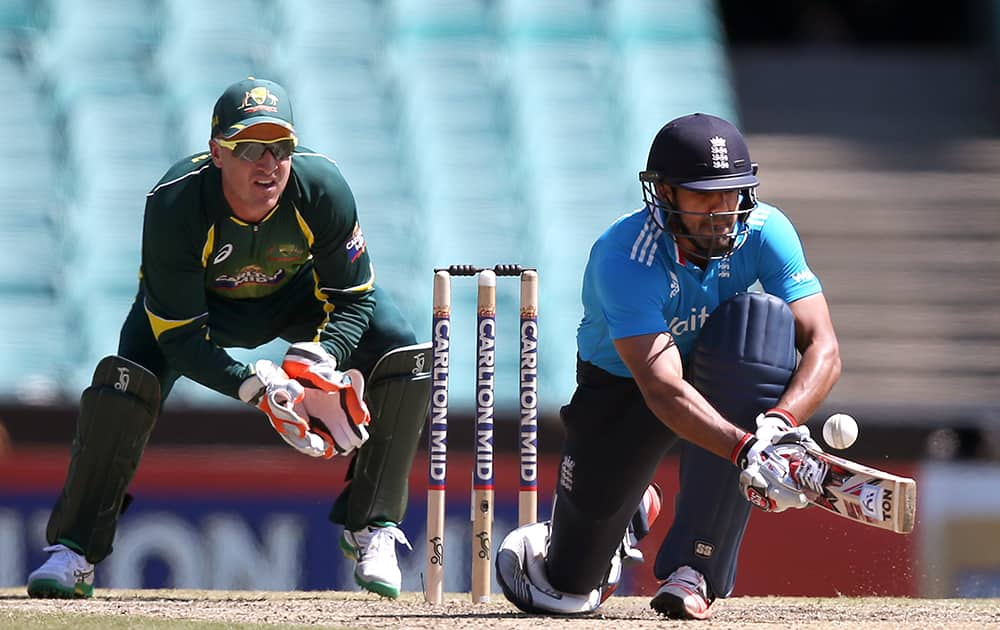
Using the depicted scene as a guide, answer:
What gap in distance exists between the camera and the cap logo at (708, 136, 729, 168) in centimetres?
362

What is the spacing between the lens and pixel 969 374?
8.54 m

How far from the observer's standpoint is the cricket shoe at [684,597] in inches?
145

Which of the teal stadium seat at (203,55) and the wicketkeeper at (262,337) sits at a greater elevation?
the teal stadium seat at (203,55)

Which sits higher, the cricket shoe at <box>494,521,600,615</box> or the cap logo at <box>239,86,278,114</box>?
the cap logo at <box>239,86,278,114</box>

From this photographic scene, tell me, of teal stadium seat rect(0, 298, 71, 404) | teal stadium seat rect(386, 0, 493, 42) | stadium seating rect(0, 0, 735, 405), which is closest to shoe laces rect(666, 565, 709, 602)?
stadium seating rect(0, 0, 735, 405)

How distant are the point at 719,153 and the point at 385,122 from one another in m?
5.71

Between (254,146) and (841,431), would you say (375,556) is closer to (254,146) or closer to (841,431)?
(254,146)

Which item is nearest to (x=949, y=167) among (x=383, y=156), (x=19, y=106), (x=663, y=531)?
(x=383, y=156)

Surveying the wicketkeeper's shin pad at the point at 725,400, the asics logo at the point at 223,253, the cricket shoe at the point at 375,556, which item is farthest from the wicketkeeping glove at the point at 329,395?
the wicketkeeper's shin pad at the point at 725,400

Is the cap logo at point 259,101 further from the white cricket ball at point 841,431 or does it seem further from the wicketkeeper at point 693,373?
the white cricket ball at point 841,431

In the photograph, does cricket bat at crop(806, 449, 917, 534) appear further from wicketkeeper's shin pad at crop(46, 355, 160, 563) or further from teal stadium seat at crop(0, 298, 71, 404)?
teal stadium seat at crop(0, 298, 71, 404)

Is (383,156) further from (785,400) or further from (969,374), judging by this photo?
(785,400)

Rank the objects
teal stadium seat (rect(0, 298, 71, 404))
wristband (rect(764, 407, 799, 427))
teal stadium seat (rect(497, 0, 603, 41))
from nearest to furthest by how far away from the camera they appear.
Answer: wristband (rect(764, 407, 799, 427)) < teal stadium seat (rect(0, 298, 71, 404)) < teal stadium seat (rect(497, 0, 603, 41))

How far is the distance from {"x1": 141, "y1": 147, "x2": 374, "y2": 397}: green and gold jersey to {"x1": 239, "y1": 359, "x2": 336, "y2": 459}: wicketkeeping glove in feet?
0.31
